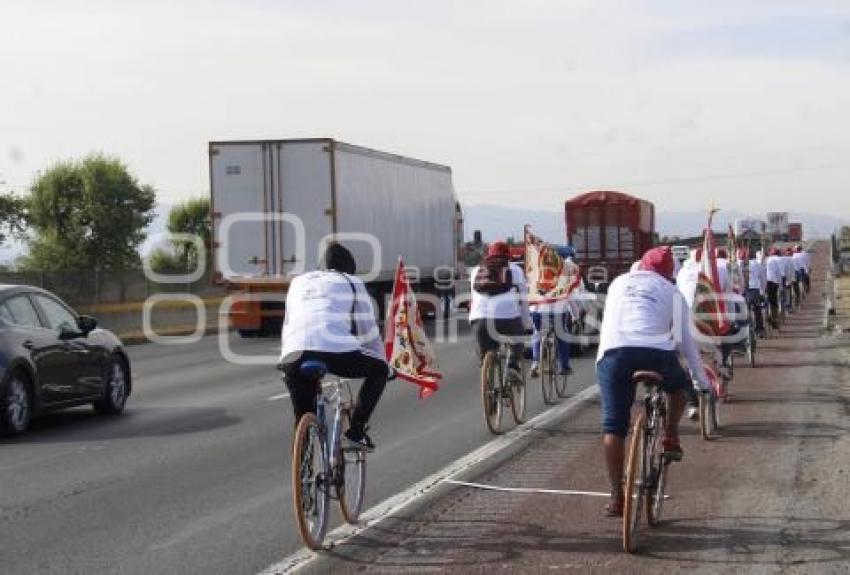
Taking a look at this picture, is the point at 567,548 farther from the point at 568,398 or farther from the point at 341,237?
the point at 341,237

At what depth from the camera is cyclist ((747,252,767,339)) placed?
21017 millimetres

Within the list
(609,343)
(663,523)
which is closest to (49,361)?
(609,343)

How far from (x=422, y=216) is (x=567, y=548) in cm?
2744

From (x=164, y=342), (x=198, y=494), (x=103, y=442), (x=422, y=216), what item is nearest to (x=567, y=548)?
(x=198, y=494)

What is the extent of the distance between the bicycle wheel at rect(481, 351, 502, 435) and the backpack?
0.70 meters

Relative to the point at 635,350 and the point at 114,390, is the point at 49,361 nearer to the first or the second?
the point at 114,390

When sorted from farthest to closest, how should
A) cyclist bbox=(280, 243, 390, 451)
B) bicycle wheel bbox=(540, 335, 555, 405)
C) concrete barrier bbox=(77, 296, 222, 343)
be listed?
concrete barrier bbox=(77, 296, 222, 343) < bicycle wheel bbox=(540, 335, 555, 405) < cyclist bbox=(280, 243, 390, 451)

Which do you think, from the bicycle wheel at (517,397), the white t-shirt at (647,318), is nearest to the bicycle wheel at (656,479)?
the white t-shirt at (647,318)

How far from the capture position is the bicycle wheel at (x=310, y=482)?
7.12 meters

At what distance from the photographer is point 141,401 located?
16016 millimetres

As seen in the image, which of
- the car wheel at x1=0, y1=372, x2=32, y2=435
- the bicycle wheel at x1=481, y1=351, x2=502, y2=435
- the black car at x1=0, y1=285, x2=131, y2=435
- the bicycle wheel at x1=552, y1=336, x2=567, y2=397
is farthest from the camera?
the bicycle wheel at x1=552, y1=336, x2=567, y2=397

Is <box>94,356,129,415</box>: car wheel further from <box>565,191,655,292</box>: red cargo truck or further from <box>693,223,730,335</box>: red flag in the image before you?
<box>565,191,655,292</box>: red cargo truck

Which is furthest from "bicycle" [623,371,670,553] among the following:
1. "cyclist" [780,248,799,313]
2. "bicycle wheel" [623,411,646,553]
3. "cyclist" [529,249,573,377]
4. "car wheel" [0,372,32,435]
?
"cyclist" [780,248,799,313]

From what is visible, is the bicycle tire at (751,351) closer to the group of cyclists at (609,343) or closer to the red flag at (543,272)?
the red flag at (543,272)
